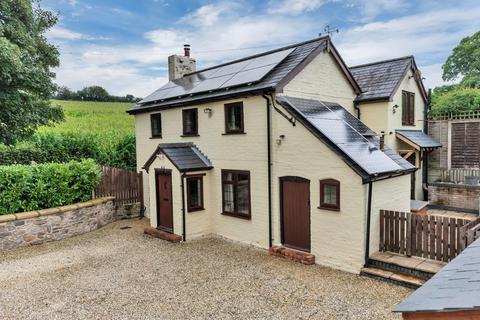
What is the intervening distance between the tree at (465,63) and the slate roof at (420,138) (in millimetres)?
21218

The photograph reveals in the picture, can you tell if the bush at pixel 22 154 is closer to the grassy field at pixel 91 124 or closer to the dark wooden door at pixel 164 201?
the grassy field at pixel 91 124

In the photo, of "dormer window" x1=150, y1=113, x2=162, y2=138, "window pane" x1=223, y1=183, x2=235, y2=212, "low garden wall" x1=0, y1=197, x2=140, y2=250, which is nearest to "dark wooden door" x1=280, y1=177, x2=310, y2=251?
"window pane" x1=223, y1=183, x2=235, y2=212

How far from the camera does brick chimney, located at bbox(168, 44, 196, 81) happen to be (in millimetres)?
18141

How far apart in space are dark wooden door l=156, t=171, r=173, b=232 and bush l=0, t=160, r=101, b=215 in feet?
10.8

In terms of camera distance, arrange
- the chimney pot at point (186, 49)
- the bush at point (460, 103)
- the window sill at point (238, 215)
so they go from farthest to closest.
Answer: the bush at point (460, 103) → the chimney pot at point (186, 49) → the window sill at point (238, 215)

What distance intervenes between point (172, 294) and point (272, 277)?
2678 millimetres

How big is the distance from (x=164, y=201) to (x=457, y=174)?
47.7 ft

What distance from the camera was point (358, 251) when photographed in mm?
8617

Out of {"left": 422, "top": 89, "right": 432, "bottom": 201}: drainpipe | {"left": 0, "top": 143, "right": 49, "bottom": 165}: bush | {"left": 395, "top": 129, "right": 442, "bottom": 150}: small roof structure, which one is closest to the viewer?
{"left": 395, "top": 129, "right": 442, "bottom": 150}: small roof structure

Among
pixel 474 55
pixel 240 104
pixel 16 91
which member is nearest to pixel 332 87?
pixel 240 104

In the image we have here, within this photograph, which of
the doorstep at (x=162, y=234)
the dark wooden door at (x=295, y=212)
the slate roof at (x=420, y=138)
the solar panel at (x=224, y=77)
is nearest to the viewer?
the dark wooden door at (x=295, y=212)

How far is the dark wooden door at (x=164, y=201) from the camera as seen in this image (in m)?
12.9

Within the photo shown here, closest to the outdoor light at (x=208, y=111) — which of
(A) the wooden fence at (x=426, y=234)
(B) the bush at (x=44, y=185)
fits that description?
(B) the bush at (x=44, y=185)

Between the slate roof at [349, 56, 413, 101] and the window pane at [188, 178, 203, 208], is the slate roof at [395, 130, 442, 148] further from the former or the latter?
the window pane at [188, 178, 203, 208]
